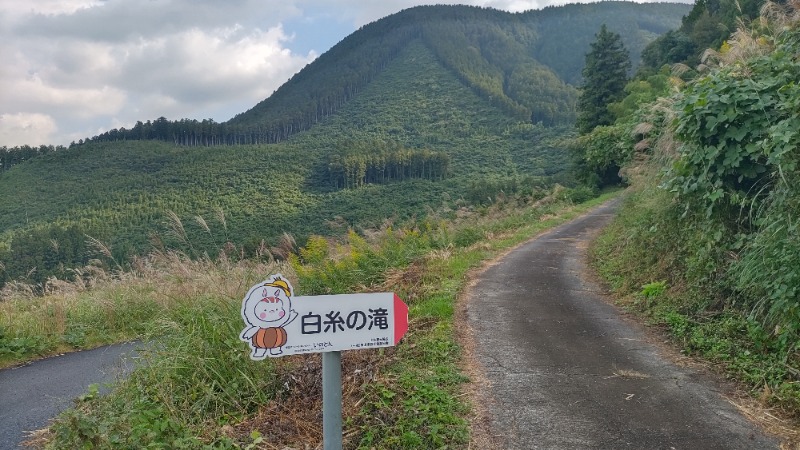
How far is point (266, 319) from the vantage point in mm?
2369

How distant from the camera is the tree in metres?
31.7

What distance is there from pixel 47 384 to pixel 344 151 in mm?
67428

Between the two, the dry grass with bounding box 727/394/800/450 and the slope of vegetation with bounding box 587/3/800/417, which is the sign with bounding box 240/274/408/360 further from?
the slope of vegetation with bounding box 587/3/800/417

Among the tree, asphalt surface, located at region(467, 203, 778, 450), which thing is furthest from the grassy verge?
the tree

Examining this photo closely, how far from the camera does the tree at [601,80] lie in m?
31.7

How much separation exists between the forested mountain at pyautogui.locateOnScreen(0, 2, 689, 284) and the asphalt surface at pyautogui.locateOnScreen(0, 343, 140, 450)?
1557 millimetres

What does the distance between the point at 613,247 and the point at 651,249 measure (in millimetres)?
2143

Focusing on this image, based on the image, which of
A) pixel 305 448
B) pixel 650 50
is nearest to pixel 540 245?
pixel 305 448

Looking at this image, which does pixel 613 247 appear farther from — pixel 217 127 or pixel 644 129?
pixel 217 127

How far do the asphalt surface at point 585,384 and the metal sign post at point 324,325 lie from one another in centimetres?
152

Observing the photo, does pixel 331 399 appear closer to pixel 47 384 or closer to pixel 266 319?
pixel 266 319

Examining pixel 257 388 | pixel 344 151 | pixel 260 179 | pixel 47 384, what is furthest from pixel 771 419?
pixel 344 151

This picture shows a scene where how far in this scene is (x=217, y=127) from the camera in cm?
8712

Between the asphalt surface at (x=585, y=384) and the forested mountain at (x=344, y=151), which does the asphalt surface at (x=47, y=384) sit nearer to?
the forested mountain at (x=344, y=151)
